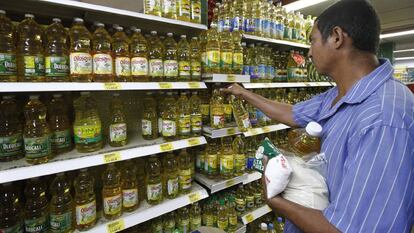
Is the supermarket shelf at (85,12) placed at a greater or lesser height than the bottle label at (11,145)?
greater

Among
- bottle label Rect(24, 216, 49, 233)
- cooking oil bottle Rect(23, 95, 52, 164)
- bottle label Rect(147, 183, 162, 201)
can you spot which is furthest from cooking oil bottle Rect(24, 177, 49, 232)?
bottle label Rect(147, 183, 162, 201)

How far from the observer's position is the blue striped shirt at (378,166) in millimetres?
748

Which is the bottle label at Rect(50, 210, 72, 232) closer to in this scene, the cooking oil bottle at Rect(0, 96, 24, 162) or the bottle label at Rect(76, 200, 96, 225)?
the bottle label at Rect(76, 200, 96, 225)

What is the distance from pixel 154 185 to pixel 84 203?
0.44m

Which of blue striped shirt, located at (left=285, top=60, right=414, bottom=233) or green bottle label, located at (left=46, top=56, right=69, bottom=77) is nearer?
blue striped shirt, located at (left=285, top=60, right=414, bottom=233)

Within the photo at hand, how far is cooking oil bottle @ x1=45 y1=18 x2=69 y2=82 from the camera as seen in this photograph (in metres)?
1.26

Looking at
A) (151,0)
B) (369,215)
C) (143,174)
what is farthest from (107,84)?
(369,215)

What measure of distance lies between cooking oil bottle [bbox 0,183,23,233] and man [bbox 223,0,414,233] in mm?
1357

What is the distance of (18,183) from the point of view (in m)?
1.47

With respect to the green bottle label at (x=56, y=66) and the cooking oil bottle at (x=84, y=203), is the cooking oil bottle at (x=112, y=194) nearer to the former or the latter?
the cooking oil bottle at (x=84, y=203)

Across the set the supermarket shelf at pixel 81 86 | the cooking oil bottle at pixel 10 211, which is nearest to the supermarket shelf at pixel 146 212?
the cooking oil bottle at pixel 10 211

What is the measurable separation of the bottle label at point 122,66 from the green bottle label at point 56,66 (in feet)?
0.92

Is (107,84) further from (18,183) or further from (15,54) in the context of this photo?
(18,183)

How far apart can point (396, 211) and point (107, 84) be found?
141cm
